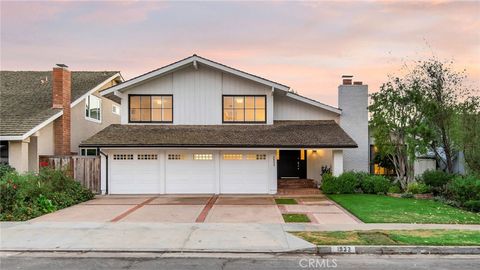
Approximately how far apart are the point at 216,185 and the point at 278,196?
10.1 ft

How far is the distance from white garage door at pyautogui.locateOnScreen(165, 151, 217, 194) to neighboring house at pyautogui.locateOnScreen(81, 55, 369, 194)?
1.9 inches

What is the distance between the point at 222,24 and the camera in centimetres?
1894

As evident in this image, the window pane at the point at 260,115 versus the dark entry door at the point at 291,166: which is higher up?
the window pane at the point at 260,115

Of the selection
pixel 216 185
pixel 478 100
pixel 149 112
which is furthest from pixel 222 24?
pixel 478 100

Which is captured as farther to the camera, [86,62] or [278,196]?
[86,62]

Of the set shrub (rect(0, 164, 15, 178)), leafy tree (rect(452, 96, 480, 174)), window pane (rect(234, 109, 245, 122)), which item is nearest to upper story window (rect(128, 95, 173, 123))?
window pane (rect(234, 109, 245, 122))

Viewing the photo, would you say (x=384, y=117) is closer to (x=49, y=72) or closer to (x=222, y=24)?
(x=222, y=24)

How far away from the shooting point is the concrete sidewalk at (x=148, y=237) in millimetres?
9266

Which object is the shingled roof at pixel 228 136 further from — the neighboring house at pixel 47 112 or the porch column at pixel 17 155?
the porch column at pixel 17 155

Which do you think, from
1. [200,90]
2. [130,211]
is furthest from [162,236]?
[200,90]

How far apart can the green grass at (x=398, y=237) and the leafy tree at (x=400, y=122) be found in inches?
346

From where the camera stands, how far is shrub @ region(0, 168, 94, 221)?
1366 centimetres

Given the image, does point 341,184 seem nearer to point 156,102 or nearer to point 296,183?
point 296,183

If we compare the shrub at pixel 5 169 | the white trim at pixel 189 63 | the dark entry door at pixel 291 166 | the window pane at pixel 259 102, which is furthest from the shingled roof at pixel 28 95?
the dark entry door at pixel 291 166
